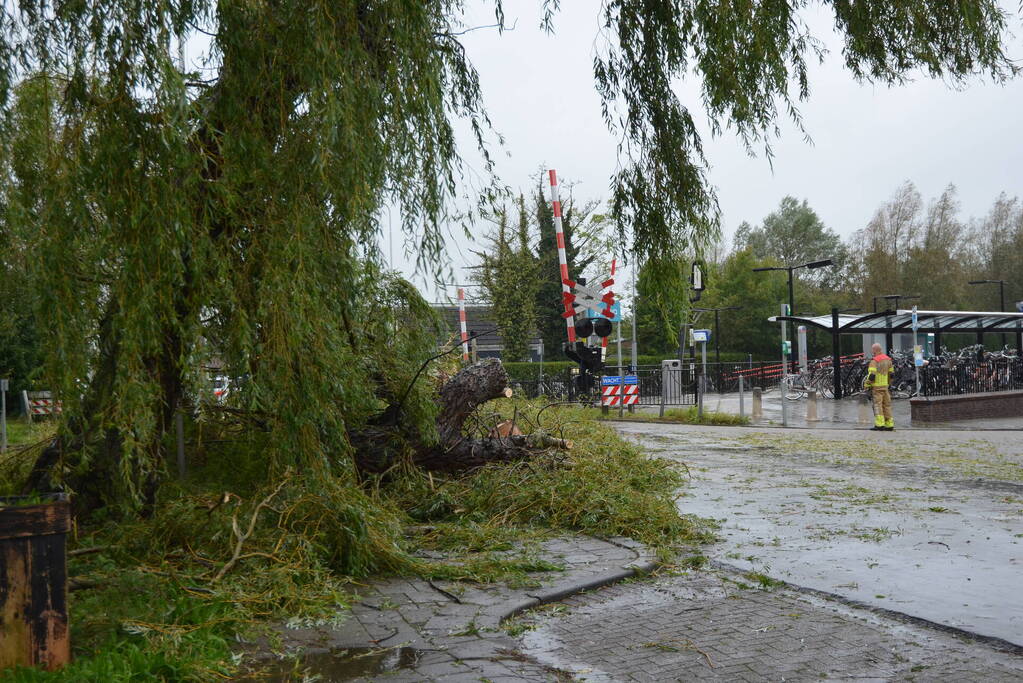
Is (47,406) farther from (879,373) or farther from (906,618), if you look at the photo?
(879,373)

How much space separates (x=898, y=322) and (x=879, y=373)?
30.4 feet

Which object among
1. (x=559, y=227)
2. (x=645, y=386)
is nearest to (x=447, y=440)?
(x=559, y=227)

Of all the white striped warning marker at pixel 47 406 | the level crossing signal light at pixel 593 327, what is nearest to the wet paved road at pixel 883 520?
the white striped warning marker at pixel 47 406

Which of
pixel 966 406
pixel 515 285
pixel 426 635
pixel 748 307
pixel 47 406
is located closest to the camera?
pixel 426 635

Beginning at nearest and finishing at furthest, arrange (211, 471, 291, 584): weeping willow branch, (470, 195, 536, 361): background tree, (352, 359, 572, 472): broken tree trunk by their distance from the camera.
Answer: (211, 471, 291, 584): weeping willow branch → (352, 359, 572, 472): broken tree trunk → (470, 195, 536, 361): background tree

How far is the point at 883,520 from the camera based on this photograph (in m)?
8.27

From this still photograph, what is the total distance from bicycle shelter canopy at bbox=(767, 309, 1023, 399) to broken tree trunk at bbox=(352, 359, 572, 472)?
61.6 feet

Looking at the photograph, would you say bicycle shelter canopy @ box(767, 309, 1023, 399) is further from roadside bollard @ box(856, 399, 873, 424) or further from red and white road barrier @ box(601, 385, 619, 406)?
red and white road barrier @ box(601, 385, 619, 406)

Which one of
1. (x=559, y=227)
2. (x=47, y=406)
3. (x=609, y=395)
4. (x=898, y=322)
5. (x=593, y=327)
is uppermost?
(x=559, y=227)

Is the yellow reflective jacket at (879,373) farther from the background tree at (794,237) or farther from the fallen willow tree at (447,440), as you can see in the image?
the background tree at (794,237)

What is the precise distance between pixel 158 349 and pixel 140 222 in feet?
2.14

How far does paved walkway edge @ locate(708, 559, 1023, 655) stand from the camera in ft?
15.2

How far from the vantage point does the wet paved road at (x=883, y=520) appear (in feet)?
18.7

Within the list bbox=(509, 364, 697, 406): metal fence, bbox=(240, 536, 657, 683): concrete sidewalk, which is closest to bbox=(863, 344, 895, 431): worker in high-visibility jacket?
bbox=(509, 364, 697, 406): metal fence
